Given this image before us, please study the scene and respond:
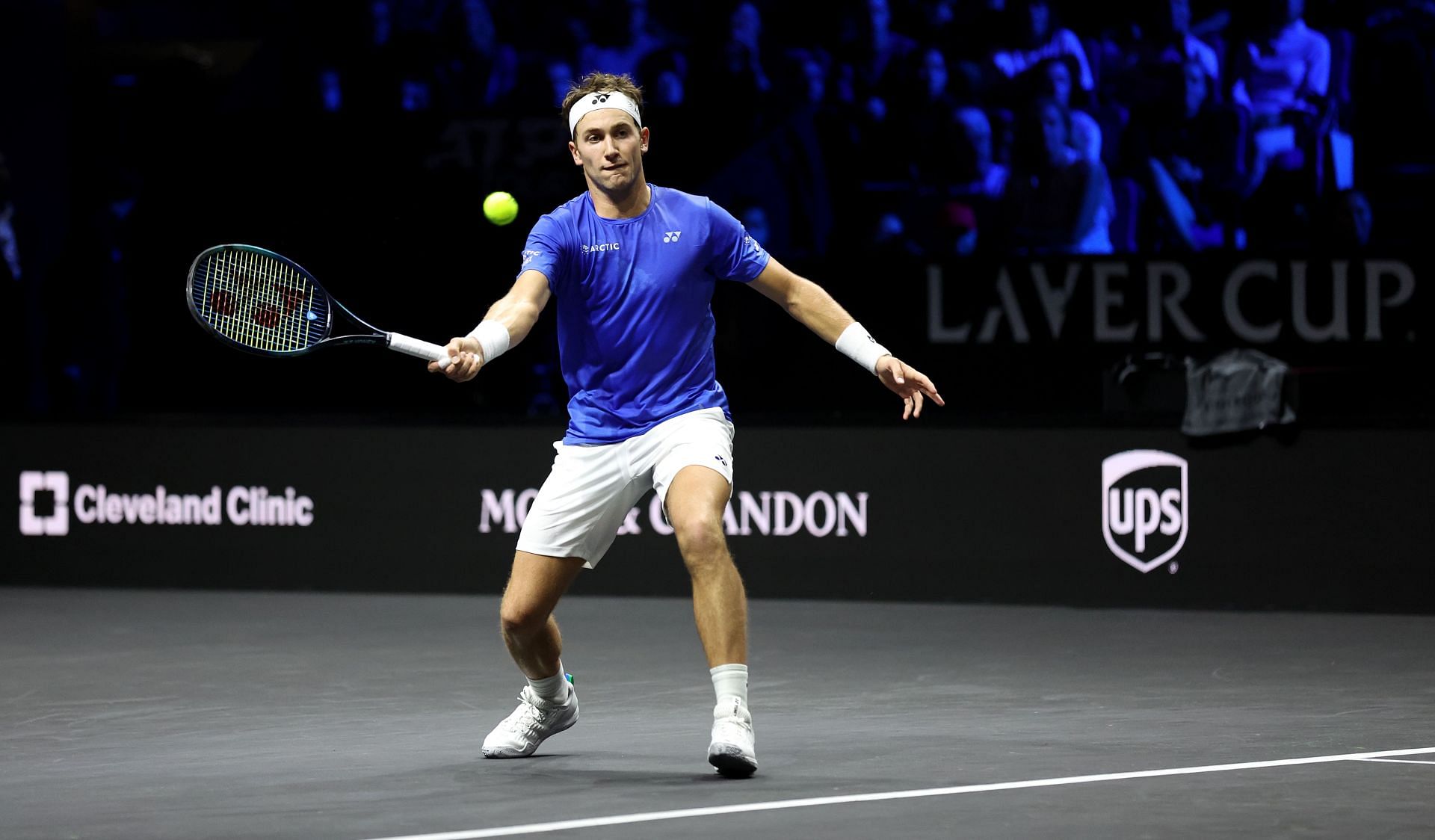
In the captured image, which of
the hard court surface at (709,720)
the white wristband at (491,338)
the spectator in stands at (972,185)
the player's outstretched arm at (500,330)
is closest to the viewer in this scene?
the hard court surface at (709,720)

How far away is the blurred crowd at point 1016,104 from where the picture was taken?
39.8 ft

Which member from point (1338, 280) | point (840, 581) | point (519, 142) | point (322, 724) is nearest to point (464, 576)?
point (840, 581)

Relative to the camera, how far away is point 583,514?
572 cm

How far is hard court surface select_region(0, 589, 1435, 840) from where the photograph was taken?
4.99 metres

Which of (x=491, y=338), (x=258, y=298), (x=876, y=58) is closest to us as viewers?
(x=491, y=338)

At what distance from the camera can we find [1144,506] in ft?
32.9

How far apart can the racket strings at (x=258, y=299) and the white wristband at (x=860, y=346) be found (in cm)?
138

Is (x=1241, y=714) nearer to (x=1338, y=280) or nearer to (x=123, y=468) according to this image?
(x=1338, y=280)

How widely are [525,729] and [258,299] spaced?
1391mm

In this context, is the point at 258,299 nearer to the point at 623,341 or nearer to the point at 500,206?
the point at 623,341

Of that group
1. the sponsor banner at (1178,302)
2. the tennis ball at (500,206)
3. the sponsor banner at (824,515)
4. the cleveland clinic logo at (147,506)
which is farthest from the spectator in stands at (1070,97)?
the tennis ball at (500,206)

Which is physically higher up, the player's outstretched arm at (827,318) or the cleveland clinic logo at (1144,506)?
the player's outstretched arm at (827,318)

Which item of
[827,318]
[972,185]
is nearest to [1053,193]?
[972,185]

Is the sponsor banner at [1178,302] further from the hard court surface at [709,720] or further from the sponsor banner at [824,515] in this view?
the hard court surface at [709,720]
